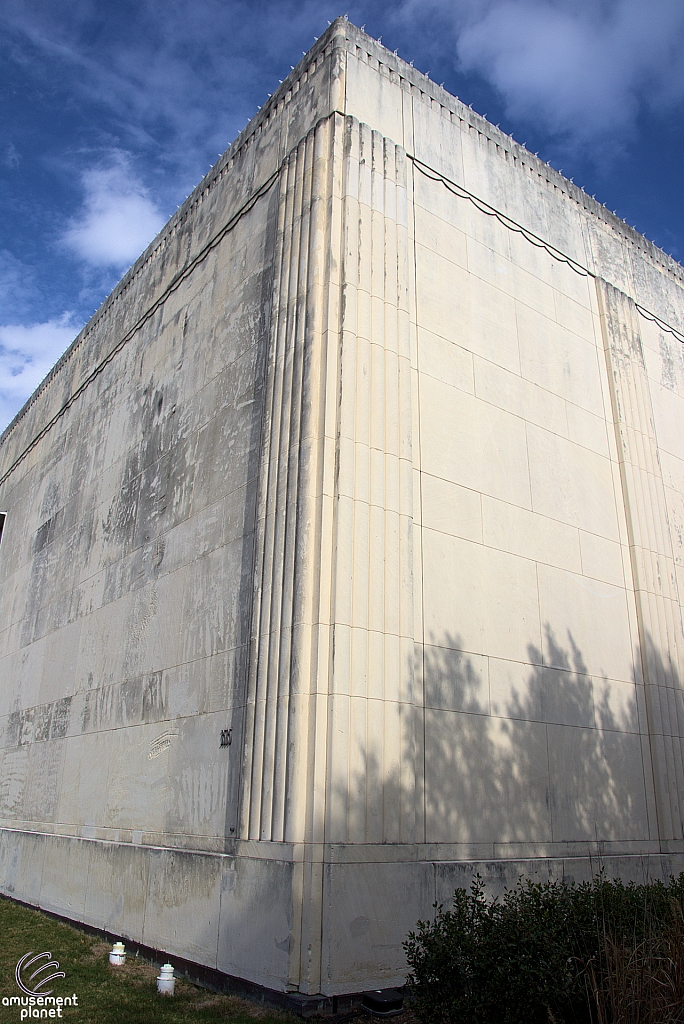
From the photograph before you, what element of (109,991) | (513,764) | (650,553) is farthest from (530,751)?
(109,991)

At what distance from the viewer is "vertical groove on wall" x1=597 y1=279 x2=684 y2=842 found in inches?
487

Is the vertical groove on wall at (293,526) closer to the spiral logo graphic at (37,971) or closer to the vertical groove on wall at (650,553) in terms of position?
the spiral logo graphic at (37,971)

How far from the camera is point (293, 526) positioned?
913cm

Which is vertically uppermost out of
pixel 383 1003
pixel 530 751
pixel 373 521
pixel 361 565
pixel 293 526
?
pixel 373 521

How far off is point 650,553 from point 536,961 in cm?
928

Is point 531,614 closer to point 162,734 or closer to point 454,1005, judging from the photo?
point 162,734

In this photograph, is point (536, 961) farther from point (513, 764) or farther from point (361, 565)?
point (513, 764)

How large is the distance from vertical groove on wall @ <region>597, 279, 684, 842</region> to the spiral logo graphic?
849cm

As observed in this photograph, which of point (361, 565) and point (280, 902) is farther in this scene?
point (361, 565)

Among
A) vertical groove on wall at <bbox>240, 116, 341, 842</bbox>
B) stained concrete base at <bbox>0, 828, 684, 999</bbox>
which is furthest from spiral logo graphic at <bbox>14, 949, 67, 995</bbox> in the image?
vertical groove on wall at <bbox>240, 116, 341, 842</bbox>

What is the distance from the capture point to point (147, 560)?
43.0 ft

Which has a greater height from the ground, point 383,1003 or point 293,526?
point 293,526

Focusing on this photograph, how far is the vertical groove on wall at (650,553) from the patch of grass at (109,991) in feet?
23.6

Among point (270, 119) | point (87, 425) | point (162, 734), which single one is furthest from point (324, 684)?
point (87, 425)
